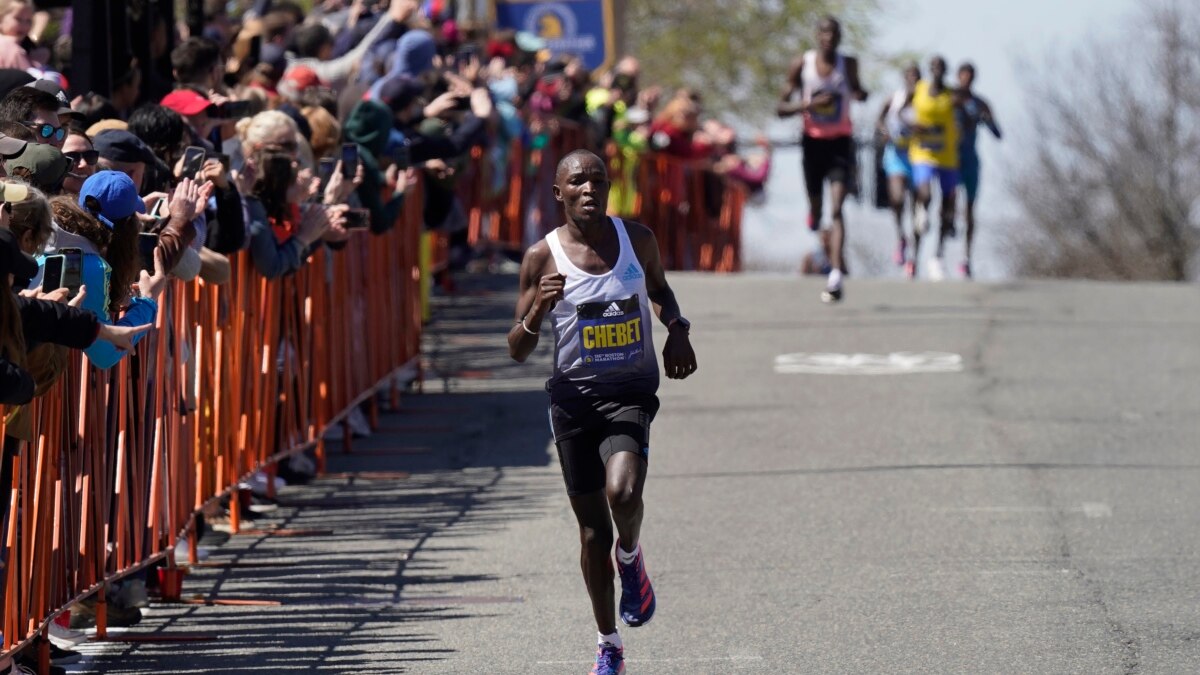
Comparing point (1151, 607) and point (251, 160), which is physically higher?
point (251, 160)

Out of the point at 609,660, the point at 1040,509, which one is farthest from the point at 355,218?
the point at 609,660

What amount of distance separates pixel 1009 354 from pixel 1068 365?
0.56 meters

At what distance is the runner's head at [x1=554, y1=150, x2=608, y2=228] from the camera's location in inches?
307

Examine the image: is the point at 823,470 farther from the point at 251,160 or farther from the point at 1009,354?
the point at 1009,354

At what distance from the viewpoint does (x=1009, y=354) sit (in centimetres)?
1678

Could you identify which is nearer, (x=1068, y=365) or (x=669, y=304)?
(x=669, y=304)

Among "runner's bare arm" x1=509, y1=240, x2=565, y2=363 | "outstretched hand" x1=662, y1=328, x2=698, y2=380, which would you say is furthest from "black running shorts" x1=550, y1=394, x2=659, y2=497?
"runner's bare arm" x1=509, y1=240, x2=565, y2=363

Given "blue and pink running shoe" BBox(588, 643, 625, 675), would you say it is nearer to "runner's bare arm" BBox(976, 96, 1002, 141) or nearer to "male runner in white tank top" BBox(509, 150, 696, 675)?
"male runner in white tank top" BBox(509, 150, 696, 675)

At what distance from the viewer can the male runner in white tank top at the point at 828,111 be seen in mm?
18078

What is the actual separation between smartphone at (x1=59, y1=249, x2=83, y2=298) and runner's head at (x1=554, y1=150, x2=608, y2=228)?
5.22 ft

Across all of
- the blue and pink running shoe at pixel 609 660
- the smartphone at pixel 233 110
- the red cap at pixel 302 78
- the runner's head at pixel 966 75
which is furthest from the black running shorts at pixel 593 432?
the runner's head at pixel 966 75

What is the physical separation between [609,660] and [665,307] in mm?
1257

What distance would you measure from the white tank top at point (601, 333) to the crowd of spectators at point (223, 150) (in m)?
1.34

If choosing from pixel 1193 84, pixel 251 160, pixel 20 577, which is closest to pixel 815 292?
pixel 251 160
